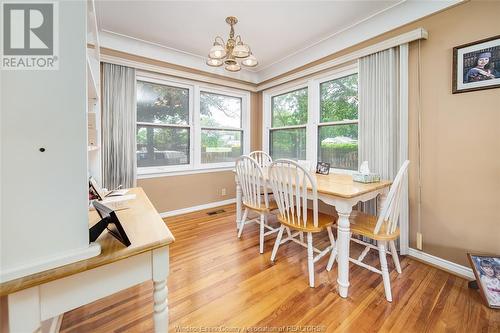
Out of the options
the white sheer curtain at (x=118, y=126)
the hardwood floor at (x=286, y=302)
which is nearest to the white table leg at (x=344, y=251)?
the hardwood floor at (x=286, y=302)

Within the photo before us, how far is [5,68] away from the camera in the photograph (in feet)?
1.85

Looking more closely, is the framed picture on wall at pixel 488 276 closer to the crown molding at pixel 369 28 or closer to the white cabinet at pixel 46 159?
the crown molding at pixel 369 28

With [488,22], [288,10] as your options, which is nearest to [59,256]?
[288,10]

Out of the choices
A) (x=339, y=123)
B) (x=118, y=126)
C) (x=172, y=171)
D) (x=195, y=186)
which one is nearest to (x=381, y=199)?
(x=339, y=123)

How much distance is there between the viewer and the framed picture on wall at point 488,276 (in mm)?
1416

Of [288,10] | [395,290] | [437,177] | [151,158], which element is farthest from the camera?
[151,158]

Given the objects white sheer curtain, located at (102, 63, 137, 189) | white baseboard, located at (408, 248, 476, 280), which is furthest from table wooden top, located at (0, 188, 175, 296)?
white baseboard, located at (408, 248, 476, 280)

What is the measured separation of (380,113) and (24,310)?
2728mm

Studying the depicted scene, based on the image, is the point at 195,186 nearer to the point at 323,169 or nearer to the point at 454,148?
the point at 323,169

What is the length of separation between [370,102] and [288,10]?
4.20ft

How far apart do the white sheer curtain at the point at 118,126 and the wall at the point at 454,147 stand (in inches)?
126

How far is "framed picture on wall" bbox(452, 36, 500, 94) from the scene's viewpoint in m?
1.60

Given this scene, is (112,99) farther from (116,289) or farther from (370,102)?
(370,102)

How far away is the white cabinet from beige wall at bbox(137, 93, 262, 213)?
2.54 metres
